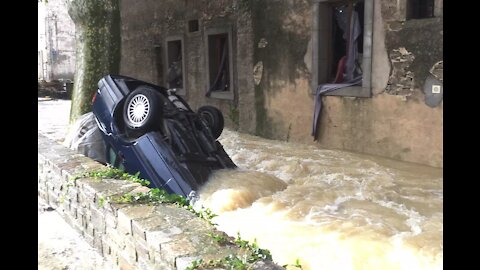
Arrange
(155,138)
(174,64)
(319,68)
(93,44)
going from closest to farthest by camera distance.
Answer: (155,138), (93,44), (319,68), (174,64)

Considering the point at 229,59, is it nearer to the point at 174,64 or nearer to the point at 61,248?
the point at 174,64

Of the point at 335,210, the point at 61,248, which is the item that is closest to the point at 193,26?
the point at 335,210

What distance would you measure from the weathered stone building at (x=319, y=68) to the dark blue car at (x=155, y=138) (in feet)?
10.9

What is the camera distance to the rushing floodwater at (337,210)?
4.18 meters

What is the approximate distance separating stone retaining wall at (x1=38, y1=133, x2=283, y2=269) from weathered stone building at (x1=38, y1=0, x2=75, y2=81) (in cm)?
2311

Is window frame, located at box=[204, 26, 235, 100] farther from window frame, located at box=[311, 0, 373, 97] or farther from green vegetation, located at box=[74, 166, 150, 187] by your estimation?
green vegetation, located at box=[74, 166, 150, 187]

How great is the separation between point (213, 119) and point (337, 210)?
2.30m

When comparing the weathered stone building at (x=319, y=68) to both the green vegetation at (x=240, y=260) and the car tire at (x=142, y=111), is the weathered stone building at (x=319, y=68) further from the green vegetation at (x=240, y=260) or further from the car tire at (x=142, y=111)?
the green vegetation at (x=240, y=260)

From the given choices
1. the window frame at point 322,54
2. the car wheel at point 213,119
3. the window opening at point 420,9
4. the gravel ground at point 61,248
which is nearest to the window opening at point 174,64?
the window frame at point 322,54

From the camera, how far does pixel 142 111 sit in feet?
17.8

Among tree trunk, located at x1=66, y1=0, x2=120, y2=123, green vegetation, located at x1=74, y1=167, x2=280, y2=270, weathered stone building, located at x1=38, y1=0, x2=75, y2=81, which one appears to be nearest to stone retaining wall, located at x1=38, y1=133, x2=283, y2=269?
green vegetation, located at x1=74, y1=167, x2=280, y2=270

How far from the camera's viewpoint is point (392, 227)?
4.82 metres

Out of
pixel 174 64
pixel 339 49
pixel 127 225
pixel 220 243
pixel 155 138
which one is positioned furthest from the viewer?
pixel 174 64

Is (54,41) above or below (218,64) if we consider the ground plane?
above
